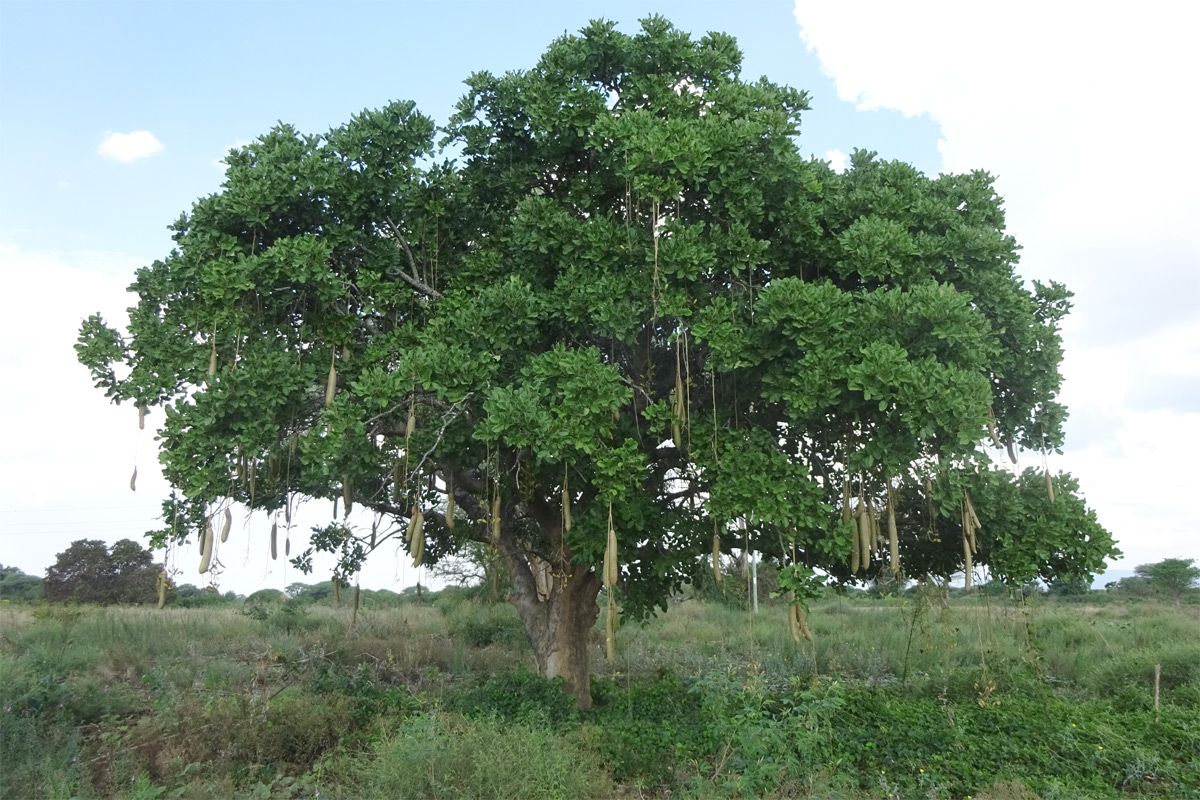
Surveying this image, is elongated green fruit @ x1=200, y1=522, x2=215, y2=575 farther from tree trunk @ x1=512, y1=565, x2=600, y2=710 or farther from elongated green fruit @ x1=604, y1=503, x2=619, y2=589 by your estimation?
tree trunk @ x1=512, y1=565, x2=600, y2=710

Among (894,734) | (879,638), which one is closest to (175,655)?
(894,734)

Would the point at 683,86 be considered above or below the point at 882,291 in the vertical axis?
above

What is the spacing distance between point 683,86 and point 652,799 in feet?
26.4

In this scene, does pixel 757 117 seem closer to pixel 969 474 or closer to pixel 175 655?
pixel 969 474

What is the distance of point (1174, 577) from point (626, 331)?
43.2m

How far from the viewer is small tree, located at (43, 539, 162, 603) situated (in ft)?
108

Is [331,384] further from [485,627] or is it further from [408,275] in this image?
[485,627]

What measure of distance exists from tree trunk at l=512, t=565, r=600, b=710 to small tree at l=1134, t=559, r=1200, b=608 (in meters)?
38.5

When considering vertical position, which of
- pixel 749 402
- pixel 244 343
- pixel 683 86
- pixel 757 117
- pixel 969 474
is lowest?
pixel 969 474

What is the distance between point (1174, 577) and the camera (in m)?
41.6

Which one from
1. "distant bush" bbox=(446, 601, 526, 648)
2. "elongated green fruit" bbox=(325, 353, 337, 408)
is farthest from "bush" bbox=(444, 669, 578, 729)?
"distant bush" bbox=(446, 601, 526, 648)

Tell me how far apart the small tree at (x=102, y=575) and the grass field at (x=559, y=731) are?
18.4m

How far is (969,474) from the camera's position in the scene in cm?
962

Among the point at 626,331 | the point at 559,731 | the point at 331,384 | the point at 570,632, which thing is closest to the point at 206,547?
the point at 331,384
